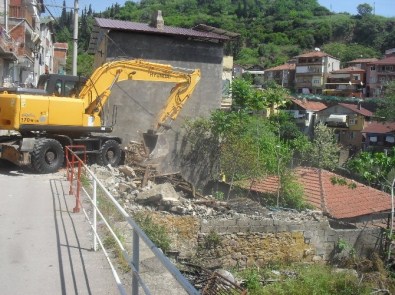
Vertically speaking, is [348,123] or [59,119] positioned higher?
[59,119]

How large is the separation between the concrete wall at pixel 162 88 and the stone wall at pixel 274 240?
7.25 metres

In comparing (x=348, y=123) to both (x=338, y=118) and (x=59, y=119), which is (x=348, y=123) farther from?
(x=59, y=119)

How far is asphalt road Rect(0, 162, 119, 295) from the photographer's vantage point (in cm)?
574

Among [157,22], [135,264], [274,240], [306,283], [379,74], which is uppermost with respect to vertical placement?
[379,74]

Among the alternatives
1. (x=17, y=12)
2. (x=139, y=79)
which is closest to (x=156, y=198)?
(x=139, y=79)

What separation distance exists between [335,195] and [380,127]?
36889 mm

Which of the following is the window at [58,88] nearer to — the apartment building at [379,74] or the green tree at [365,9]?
the apartment building at [379,74]

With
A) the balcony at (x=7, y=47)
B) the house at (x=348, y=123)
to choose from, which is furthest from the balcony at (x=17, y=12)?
the house at (x=348, y=123)

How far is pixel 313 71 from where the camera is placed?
286ft

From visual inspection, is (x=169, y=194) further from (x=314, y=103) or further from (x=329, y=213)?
(x=314, y=103)

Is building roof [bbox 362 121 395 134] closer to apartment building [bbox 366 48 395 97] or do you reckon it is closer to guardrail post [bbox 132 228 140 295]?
apartment building [bbox 366 48 395 97]

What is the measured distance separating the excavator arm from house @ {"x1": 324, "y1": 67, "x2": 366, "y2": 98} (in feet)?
218

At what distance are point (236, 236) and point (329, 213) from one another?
185 inches

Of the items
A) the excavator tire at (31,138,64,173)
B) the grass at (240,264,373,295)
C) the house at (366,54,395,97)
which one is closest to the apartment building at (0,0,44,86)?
the excavator tire at (31,138,64,173)
